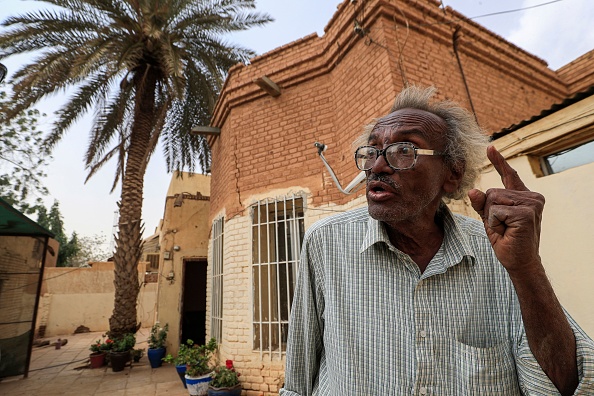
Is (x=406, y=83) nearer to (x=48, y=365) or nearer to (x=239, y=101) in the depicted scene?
(x=239, y=101)

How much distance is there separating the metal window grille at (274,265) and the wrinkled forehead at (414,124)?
341 centimetres

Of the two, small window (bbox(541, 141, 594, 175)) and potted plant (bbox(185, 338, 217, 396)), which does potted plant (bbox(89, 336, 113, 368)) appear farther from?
small window (bbox(541, 141, 594, 175))

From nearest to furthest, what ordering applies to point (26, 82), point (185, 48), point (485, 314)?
1. point (485, 314)
2. point (26, 82)
3. point (185, 48)

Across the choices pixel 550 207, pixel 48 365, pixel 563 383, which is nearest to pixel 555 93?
pixel 550 207

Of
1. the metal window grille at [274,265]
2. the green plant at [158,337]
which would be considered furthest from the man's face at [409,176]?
the green plant at [158,337]

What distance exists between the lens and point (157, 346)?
7.52 metres

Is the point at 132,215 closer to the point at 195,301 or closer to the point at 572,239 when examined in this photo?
the point at 195,301

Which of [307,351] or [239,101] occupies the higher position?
[239,101]

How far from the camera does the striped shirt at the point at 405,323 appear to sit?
972 millimetres

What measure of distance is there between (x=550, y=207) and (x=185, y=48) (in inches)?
324

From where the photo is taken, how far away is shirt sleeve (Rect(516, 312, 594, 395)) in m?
0.85

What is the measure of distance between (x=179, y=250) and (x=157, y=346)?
7.88ft

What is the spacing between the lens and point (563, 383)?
89 cm

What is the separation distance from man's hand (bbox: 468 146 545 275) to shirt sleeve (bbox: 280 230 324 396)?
623 millimetres
